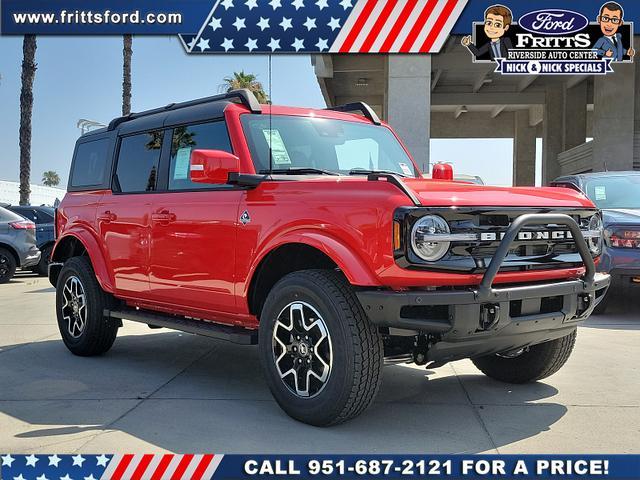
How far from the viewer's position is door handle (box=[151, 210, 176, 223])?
506 centimetres

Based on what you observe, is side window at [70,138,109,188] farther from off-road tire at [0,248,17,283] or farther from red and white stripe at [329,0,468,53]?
off-road tire at [0,248,17,283]

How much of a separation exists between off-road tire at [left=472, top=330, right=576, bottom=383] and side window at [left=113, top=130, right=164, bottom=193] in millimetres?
2896

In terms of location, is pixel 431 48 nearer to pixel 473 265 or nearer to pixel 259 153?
pixel 259 153

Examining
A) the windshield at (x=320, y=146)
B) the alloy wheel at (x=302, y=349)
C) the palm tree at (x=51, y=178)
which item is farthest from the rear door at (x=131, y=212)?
the palm tree at (x=51, y=178)

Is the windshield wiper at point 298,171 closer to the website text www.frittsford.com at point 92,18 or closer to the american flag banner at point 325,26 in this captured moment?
the american flag banner at point 325,26

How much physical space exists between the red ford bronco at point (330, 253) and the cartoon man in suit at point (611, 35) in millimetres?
11344

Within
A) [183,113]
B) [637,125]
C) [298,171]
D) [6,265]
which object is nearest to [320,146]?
[298,171]

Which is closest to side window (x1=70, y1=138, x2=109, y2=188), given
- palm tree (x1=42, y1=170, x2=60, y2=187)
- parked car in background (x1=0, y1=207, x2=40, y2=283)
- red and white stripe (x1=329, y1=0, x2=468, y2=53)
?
red and white stripe (x1=329, y1=0, x2=468, y2=53)

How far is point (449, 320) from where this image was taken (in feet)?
11.7

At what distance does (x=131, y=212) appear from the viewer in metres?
5.55

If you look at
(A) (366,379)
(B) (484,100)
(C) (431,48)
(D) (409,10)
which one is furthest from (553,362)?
(B) (484,100)

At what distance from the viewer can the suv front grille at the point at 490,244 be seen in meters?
3.59

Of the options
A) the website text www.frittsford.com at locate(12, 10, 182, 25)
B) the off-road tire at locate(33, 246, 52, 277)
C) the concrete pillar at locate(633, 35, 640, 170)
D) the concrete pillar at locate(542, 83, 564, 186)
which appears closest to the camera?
the website text www.frittsford.com at locate(12, 10, 182, 25)

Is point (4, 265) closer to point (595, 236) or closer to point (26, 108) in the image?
point (26, 108)
